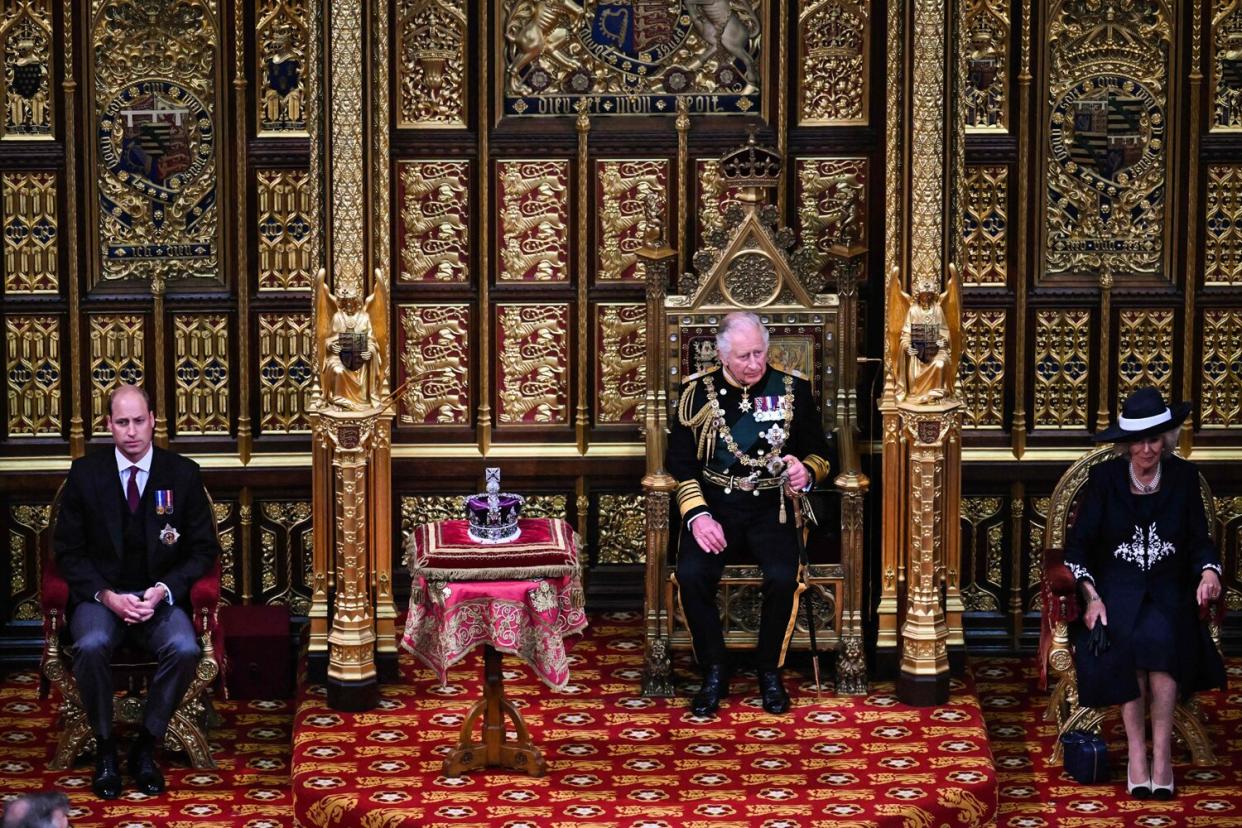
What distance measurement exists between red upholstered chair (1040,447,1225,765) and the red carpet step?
0.36 meters

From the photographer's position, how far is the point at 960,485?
11.0m

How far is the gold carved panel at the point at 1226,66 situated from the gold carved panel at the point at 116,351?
501 cm

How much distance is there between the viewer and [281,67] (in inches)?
445

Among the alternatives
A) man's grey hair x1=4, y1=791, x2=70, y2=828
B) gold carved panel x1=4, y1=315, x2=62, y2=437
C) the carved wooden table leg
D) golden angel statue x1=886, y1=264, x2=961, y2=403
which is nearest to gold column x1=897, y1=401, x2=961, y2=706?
golden angel statue x1=886, y1=264, x2=961, y2=403

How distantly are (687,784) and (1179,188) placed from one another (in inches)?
152

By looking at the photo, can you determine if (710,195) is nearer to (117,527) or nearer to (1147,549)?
(1147,549)

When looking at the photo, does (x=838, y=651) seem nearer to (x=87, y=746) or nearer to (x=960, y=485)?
(x=960, y=485)

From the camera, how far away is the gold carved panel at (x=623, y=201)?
11484 mm

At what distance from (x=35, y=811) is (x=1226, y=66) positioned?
7.09 meters

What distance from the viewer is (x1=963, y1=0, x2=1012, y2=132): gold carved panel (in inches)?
447

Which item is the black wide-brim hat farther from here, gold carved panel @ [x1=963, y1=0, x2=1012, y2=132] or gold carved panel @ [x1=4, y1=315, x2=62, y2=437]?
gold carved panel @ [x1=4, y1=315, x2=62, y2=437]

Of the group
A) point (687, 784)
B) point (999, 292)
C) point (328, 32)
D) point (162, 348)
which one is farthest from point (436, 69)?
point (687, 784)

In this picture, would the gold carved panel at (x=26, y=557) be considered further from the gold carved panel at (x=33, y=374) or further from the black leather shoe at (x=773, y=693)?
the black leather shoe at (x=773, y=693)

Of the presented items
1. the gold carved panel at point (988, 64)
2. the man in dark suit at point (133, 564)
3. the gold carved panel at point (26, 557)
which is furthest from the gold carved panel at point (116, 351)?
the gold carved panel at point (988, 64)
